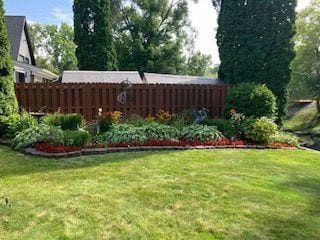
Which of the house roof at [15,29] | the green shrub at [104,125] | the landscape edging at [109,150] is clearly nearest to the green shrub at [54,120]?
the green shrub at [104,125]

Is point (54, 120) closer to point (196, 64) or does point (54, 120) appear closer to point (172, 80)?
point (172, 80)

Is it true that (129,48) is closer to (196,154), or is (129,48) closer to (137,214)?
(196,154)

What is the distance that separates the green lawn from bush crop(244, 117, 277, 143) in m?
2.25

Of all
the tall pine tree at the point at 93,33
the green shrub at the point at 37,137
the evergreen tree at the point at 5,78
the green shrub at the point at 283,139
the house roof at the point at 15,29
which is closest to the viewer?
the green shrub at the point at 37,137

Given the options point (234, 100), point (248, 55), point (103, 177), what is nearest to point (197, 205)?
point (103, 177)

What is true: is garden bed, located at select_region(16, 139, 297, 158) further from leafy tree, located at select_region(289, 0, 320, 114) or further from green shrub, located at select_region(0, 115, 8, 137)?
leafy tree, located at select_region(289, 0, 320, 114)

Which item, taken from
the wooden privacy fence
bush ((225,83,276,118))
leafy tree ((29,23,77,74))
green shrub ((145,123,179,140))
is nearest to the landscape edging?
green shrub ((145,123,179,140))

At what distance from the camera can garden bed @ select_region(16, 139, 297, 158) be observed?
626cm

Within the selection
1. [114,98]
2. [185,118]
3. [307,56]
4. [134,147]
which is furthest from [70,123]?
[307,56]

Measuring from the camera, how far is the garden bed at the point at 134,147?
626 centimetres

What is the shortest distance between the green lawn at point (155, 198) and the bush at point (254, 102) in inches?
142

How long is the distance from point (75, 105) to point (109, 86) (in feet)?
3.96

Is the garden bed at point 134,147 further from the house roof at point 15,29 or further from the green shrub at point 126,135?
the house roof at point 15,29

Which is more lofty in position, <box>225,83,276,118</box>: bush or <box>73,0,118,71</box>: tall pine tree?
<box>73,0,118,71</box>: tall pine tree
